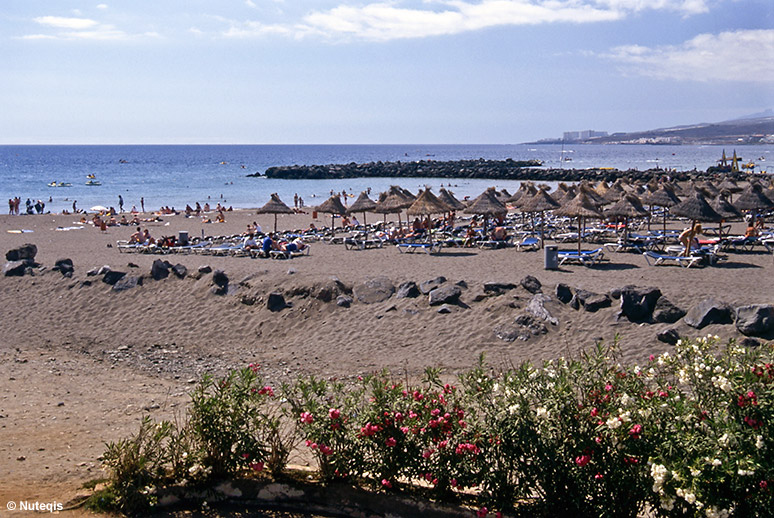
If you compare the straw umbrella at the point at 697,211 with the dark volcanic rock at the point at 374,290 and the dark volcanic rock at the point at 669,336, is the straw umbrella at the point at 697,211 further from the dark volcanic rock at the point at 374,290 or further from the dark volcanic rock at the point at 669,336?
the dark volcanic rock at the point at 374,290

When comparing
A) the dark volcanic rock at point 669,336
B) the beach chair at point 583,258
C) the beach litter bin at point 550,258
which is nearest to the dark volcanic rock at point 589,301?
the dark volcanic rock at point 669,336

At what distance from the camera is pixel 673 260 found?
15703 millimetres

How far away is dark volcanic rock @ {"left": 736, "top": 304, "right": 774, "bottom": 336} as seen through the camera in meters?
9.98

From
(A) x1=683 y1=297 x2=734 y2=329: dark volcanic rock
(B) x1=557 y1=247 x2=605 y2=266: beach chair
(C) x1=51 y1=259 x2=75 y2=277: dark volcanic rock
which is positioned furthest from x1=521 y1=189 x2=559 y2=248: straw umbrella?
(C) x1=51 y1=259 x2=75 y2=277: dark volcanic rock

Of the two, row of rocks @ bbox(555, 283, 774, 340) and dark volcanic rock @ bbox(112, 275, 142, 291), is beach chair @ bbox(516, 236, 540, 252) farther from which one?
dark volcanic rock @ bbox(112, 275, 142, 291)

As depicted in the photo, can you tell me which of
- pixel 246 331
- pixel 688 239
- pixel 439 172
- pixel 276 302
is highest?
pixel 439 172

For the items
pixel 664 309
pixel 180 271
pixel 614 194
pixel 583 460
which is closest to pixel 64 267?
pixel 180 271

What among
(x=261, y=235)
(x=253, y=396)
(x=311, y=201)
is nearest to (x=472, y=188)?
(x=311, y=201)

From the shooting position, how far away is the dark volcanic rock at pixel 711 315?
10508 mm

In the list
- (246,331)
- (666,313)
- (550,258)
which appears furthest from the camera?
(550,258)

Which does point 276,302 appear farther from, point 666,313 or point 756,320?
point 756,320

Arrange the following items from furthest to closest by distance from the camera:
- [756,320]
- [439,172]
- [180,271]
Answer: [439,172], [180,271], [756,320]

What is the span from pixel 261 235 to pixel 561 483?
19001 millimetres

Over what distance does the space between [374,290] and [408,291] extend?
72 cm
